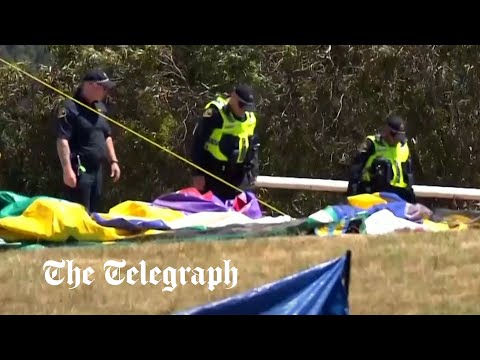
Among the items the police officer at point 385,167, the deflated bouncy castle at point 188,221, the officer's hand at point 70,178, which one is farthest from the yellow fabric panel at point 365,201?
the officer's hand at point 70,178

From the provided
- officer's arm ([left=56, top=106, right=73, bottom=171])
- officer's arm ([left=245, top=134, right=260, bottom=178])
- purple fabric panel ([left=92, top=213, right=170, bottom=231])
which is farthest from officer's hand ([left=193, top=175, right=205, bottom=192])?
officer's arm ([left=56, top=106, right=73, bottom=171])

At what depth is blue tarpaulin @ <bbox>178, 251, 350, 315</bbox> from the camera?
4770mm

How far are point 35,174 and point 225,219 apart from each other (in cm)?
957

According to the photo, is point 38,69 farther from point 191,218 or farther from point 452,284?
point 452,284

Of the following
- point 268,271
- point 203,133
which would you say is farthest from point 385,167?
point 268,271

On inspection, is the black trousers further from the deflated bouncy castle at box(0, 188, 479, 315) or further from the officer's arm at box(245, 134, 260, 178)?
the officer's arm at box(245, 134, 260, 178)

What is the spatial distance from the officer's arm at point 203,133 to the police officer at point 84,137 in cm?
82

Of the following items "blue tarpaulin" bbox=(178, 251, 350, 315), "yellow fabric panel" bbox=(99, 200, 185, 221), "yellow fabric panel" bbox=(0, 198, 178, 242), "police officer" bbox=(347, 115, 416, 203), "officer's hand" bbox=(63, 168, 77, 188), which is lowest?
"blue tarpaulin" bbox=(178, 251, 350, 315)

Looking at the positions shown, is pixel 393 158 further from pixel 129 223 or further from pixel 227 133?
pixel 129 223

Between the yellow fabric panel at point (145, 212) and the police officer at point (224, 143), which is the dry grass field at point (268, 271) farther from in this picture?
the police officer at point (224, 143)

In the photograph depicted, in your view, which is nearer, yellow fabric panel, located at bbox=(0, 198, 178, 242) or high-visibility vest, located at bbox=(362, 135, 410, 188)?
yellow fabric panel, located at bbox=(0, 198, 178, 242)

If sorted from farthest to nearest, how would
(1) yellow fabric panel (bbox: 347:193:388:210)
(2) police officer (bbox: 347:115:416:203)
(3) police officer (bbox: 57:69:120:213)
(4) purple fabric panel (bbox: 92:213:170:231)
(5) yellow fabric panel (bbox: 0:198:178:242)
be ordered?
(2) police officer (bbox: 347:115:416:203) → (1) yellow fabric panel (bbox: 347:193:388:210) → (3) police officer (bbox: 57:69:120:213) → (4) purple fabric panel (bbox: 92:213:170:231) → (5) yellow fabric panel (bbox: 0:198:178:242)

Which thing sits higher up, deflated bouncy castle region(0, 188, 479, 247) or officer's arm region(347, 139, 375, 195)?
officer's arm region(347, 139, 375, 195)

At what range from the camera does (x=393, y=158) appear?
30.3 ft
